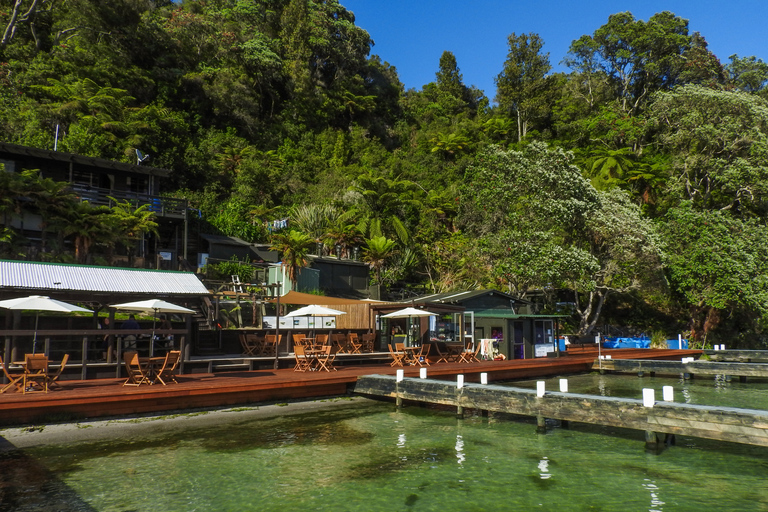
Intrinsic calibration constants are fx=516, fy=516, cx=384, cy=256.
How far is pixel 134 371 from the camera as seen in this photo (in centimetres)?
1233

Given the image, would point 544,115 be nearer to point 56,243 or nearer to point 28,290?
point 56,243

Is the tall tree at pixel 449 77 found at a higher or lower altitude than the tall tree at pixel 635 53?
higher

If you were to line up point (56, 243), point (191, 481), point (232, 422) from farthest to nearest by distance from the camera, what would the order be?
point (56, 243) < point (232, 422) < point (191, 481)

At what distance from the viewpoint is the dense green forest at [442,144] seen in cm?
2759

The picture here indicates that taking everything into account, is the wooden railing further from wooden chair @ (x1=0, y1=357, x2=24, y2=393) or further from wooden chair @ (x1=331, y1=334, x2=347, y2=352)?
wooden chair @ (x1=0, y1=357, x2=24, y2=393)

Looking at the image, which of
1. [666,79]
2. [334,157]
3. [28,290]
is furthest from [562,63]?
[28,290]

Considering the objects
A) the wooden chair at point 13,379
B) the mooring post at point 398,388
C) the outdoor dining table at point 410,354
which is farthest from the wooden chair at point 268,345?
the wooden chair at point 13,379

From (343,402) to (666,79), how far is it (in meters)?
47.0

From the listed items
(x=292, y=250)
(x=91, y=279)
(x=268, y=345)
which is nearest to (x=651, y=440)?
(x=268, y=345)

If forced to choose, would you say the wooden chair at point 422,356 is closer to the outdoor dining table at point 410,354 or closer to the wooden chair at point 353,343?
the outdoor dining table at point 410,354

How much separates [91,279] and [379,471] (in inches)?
387

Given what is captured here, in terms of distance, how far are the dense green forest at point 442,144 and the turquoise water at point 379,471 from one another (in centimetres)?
1559

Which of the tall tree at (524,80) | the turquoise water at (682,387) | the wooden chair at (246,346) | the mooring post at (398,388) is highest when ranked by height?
the tall tree at (524,80)

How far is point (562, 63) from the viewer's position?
162 ft
